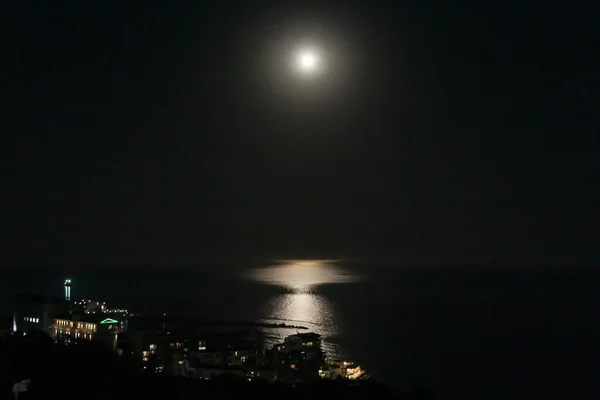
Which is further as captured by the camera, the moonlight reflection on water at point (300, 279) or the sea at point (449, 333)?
the moonlight reflection on water at point (300, 279)

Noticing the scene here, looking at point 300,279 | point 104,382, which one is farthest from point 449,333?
point 300,279

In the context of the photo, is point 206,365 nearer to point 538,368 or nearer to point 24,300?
point 24,300

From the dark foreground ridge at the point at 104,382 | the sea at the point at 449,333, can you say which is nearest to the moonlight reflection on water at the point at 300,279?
the sea at the point at 449,333

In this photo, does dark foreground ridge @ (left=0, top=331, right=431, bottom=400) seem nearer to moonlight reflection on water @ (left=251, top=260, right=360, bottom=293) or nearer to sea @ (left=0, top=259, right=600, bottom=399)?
sea @ (left=0, top=259, right=600, bottom=399)

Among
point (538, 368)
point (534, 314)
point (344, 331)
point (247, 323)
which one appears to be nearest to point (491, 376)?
point (538, 368)

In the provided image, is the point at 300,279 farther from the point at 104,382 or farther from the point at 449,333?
the point at 104,382

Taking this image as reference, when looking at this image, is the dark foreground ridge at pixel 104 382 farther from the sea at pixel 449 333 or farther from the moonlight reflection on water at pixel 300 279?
the moonlight reflection on water at pixel 300 279

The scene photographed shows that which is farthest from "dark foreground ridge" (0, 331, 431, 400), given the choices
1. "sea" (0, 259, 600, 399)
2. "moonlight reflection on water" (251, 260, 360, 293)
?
"moonlight reflection on water" (251, 260, 360, 293)

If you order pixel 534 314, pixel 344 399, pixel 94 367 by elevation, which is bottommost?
pixel 534 314
